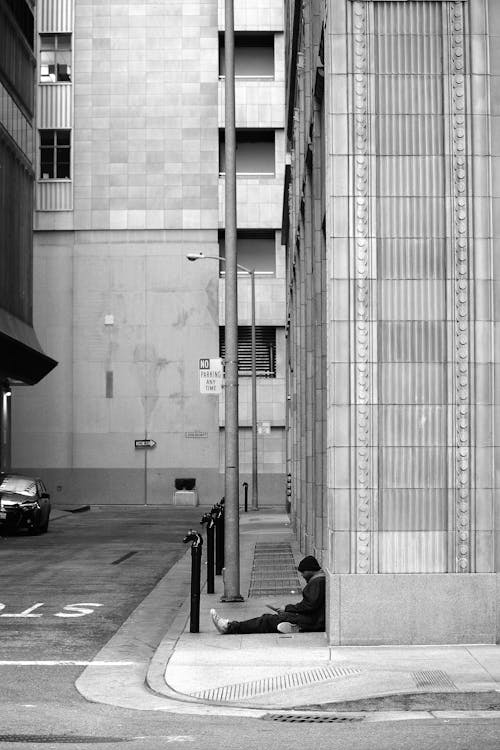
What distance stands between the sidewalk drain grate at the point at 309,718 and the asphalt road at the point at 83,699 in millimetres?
125

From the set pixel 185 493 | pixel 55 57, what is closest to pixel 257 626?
pixel 185 493

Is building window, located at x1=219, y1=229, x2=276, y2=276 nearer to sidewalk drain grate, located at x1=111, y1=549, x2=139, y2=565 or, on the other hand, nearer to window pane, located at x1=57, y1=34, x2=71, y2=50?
window pane, located at x1=57, y1=34, x2=71, y2=50

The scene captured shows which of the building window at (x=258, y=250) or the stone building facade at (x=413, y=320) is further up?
the building window at (x=258, y=250)

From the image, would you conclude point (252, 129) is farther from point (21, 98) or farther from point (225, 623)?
point (225, 623)

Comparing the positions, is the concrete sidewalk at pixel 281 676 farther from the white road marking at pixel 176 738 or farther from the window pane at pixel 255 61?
the window pane at pixel 255 61

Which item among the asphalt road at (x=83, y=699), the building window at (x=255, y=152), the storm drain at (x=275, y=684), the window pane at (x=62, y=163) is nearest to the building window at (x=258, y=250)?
the building window at (x=255, y=152)

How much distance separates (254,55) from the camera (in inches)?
2248

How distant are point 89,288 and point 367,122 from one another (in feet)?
143

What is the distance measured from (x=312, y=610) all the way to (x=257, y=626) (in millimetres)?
654

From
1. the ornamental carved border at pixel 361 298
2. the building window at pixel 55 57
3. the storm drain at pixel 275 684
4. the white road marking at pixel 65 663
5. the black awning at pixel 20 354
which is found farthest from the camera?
the building window at pixel 55 57

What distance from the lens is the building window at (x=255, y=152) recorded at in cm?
5684

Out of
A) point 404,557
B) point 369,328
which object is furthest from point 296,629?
point 369,328

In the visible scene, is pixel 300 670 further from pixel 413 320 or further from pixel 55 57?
pixel 55 57

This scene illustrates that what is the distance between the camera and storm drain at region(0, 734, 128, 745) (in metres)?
8.45
